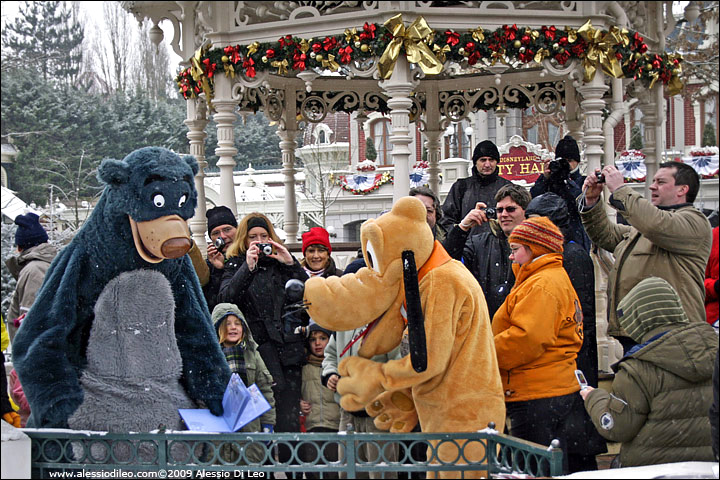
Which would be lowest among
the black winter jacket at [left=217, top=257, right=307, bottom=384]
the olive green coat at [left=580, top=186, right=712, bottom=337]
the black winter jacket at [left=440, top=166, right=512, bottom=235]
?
the black winter jacket at [left=217, top=257, right=307, bottom=384]

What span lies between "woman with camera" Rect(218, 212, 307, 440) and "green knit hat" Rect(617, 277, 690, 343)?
2.32 m

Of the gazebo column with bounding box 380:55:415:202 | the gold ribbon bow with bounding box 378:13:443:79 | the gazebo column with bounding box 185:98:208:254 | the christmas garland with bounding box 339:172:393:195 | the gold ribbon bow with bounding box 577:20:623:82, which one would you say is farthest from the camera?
the christmas garland with bounding box 339:172:393:195

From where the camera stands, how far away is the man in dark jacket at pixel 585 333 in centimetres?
480

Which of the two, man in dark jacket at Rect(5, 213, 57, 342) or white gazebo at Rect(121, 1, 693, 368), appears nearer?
man in dark jacket at Rect(5, 213, 57, 342)

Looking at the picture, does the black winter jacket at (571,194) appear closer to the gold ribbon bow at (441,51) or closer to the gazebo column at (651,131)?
the gold ribbon bow at (441,51)

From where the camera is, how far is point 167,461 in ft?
11.8

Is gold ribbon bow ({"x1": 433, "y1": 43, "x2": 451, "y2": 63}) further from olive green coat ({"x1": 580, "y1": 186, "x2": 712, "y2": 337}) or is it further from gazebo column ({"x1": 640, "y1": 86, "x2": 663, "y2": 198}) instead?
olive green coat ({"x1": 580, "y1": 186, "x2": 712, "y2": 337})

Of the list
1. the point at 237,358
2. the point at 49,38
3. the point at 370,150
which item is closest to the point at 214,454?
the point at 237,358

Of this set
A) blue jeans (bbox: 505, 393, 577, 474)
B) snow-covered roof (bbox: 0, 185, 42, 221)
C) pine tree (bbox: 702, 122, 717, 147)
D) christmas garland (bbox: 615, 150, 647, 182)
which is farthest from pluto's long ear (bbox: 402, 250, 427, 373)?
pine tree (bbox: 702, 122, 717, 147)

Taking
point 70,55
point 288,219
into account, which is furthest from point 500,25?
point 70,55

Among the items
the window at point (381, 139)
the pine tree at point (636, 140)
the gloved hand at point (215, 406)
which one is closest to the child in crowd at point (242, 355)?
the gloved hand at point (215, 406)

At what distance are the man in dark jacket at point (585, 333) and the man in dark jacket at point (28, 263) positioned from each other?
3.74 meters

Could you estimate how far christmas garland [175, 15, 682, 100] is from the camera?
766 centimetres

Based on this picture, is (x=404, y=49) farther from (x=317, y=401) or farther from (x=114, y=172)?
(x=114, y=172)
